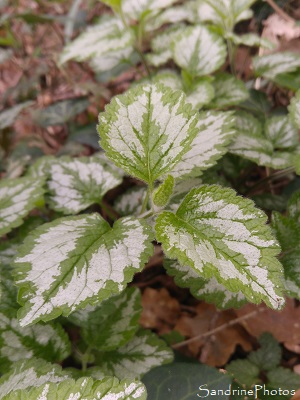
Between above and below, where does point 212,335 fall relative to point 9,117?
below

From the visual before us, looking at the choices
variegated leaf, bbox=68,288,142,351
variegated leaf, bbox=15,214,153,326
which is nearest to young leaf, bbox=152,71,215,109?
variegated leaf, bbox=15,214,153,326

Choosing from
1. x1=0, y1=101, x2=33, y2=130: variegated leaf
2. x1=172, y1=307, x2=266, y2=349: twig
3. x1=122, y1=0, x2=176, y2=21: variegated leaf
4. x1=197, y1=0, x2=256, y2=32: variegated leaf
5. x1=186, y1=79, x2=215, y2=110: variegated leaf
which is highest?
x1=122, y1=0, x2=176, y2=21: variegated leaf

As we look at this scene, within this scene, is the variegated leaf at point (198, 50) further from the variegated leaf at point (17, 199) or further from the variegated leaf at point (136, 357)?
the variegated leaf at point (136, 357)

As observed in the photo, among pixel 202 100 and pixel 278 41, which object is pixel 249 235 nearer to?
pixel 202 100

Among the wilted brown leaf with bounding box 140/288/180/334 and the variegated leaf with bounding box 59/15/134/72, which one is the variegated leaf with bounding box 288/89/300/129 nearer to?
the variegated leaf with bounding box 59/15/134/72

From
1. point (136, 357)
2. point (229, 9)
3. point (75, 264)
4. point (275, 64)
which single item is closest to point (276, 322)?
point (136, 357)

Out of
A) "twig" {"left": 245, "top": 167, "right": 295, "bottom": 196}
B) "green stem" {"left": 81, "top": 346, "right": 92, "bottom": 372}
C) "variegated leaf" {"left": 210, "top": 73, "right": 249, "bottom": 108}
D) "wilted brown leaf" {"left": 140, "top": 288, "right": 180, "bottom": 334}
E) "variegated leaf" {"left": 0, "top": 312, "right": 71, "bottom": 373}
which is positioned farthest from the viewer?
"wilted brown leaf" {"left": 140, "top": 288, "right": 180, "bottom": 334}

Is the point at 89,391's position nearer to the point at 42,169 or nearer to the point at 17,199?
the point at 17,199
